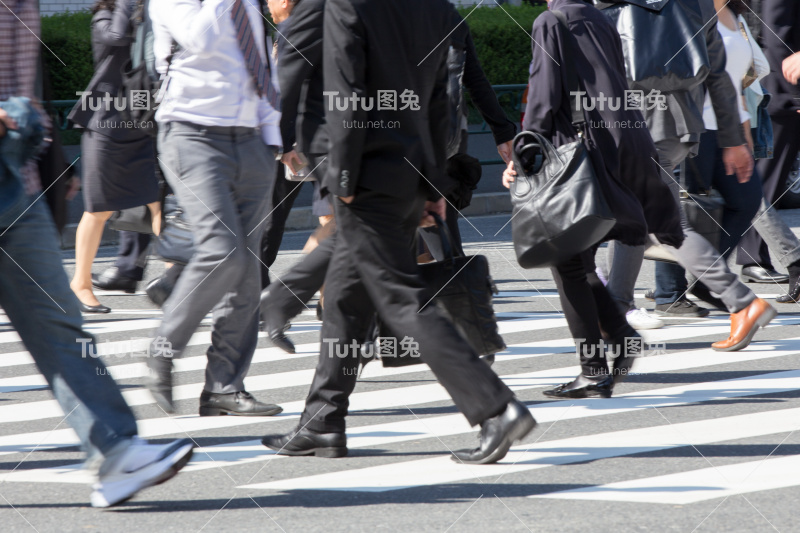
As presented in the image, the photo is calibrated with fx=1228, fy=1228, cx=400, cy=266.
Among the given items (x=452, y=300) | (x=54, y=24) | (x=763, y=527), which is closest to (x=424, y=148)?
(x=452, y=300)

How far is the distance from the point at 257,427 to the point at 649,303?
154 inches

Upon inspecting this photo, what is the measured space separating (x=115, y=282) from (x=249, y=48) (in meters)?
4.23

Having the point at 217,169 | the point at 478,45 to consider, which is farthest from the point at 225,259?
the point at 478,45

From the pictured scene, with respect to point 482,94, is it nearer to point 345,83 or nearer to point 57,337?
point 345,83

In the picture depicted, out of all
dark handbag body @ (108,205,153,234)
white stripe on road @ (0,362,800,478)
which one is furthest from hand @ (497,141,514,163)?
dark handbag body @ (108,205,153,234)

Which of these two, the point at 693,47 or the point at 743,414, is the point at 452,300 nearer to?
the point at 743,414

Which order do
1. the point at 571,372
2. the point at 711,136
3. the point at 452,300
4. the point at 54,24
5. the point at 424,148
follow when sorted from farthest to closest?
the point at 54,24, the point at 711,136, the point at 571,372, the point at 452,300, the point at 424,148

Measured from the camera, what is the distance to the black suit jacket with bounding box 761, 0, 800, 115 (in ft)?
27.4

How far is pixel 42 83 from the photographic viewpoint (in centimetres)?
411

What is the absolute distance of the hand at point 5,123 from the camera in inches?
146

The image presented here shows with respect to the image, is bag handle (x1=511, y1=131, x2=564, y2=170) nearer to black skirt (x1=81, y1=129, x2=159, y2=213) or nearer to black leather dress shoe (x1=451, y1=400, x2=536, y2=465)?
black leather dress shoe (x1=451, y1=400, x2=536, y2=465)

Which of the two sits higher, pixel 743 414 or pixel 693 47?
pixel 693 47

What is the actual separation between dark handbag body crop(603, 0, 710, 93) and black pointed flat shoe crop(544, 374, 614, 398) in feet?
6.32

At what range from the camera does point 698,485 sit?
4.07m
